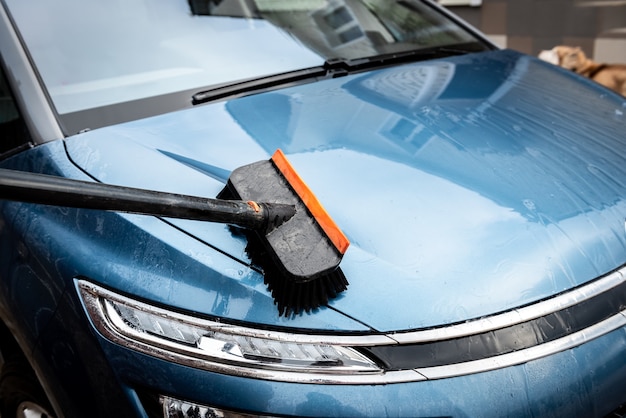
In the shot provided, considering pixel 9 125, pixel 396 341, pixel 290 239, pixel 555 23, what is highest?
pixel 290 239

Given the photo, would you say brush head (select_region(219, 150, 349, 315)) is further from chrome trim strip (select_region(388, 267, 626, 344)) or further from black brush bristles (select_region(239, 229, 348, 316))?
chrome trim strip (select_region(388, 267, 626, 344))

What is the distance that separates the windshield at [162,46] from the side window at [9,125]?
0.38 ft

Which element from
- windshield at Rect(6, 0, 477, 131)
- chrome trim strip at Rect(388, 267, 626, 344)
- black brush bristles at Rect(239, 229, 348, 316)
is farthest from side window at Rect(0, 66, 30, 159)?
chrome trim strip at Rect(388, 267, 626, 344)

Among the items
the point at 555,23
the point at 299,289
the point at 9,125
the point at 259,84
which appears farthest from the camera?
the point at 555,23

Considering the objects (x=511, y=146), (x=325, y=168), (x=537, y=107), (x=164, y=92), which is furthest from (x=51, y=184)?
(x=537, y=107)

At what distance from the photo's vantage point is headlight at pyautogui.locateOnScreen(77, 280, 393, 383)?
51.9 inches

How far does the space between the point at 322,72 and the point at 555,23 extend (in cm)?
533

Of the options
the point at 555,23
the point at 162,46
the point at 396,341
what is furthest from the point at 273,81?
the point at 555,23

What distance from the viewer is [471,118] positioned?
196 centimetres

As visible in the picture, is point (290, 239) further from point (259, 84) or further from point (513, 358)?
point (259, 84)

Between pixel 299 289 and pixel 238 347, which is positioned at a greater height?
pixel 299 289

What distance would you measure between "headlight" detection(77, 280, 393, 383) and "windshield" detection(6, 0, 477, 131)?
0.78 meters

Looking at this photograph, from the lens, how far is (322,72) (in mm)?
2316

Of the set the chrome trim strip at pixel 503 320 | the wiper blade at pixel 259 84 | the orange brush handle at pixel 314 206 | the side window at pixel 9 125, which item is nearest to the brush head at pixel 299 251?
the orange brush handle at pixel 314 206
